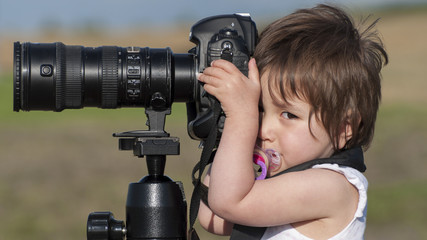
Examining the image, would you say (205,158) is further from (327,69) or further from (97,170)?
(97,170)

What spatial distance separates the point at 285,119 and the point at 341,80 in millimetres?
226

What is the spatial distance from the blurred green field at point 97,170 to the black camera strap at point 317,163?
15.0 feet

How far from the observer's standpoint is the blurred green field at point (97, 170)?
764 centimetres

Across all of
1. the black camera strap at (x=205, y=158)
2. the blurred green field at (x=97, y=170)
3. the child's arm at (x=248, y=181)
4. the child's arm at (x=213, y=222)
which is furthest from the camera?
the blurred green field at (x=97, y=170)

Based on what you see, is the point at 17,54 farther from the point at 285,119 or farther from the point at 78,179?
the point at 78,179

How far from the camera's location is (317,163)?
2.43 metres

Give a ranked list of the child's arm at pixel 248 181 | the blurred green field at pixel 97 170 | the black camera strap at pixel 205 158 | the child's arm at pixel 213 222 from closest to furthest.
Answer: the child's arm at pixel 248 181 < the black camera strap at pixel 205 158 < the child's arm at pixel 213 222 < the blurred green field at pixel 97 170

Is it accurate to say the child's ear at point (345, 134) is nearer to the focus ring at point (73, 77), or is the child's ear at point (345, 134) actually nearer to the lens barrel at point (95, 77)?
the lens barrel at point (95, 77)

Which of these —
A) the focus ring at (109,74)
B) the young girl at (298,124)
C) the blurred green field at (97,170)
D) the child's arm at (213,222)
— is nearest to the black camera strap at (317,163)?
the young girl at (298,124)

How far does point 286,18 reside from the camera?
8.29 ft

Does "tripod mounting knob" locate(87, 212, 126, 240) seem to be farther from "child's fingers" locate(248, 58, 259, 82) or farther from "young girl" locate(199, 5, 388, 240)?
"child's fingers" locate(248, 58, 259, 82)

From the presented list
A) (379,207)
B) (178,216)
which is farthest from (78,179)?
(178,216)

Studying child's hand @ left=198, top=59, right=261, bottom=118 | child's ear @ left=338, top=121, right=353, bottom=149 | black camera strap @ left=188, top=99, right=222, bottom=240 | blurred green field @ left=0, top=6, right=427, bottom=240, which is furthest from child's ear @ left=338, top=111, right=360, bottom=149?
blurred green field @ left=0, top=6, right=427, bottom=240

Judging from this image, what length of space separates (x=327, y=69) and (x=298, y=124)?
204 mm
